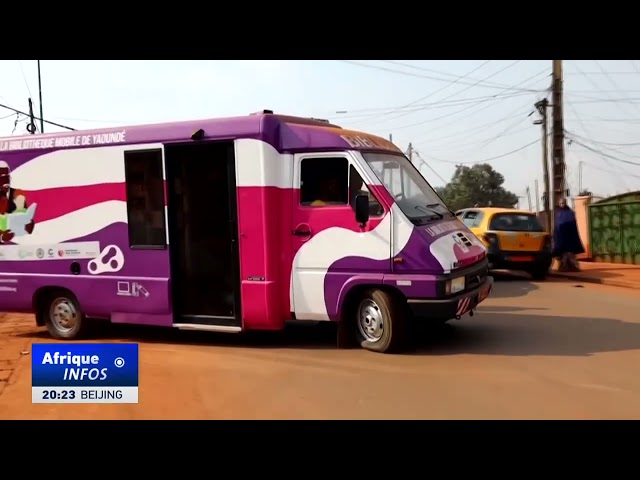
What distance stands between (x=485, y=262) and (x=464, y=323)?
46.4 inches

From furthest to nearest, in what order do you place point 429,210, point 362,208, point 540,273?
point 540,273, point 429,210, point 362,208

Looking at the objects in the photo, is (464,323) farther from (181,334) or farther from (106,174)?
(106,174)

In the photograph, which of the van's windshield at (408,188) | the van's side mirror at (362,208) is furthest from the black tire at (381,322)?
the van's windshield at (408,188)

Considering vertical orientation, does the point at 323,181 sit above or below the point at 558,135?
below

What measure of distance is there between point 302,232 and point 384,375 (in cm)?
196

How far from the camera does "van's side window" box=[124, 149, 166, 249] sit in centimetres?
705

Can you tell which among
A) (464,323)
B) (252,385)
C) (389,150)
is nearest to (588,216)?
(464,323)

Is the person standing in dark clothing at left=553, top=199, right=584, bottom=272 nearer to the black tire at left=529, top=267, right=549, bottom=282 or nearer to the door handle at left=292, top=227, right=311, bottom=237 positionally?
the black tire at left=529, top=267, right=549, bottom=282

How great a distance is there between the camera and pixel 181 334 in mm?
8016

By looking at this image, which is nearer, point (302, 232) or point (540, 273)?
point (302, 232)

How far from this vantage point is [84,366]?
184 inches

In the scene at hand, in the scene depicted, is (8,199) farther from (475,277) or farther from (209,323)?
(475,277)

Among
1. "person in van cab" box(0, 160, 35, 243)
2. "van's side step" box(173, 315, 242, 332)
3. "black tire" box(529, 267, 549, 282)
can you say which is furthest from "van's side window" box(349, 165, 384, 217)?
"black tire" box(529, 267, 549, 282)

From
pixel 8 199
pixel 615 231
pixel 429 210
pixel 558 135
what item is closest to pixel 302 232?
pixel 429 210
